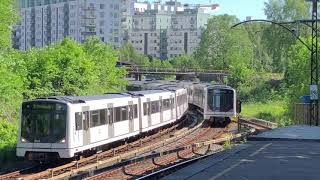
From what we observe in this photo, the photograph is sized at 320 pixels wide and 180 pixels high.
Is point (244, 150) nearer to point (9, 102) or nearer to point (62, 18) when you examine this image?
point (9, 102)

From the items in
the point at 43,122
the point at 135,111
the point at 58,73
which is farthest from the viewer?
the point at 58,73

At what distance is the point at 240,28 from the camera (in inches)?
5463

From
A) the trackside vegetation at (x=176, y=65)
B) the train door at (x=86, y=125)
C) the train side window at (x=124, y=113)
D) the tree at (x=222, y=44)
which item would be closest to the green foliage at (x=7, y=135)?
the trackside vegetation at (x=176, y=65)

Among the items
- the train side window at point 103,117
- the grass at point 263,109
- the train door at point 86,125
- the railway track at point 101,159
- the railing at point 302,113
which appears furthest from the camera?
the grass at point 263,109

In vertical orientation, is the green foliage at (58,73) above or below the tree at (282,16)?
below

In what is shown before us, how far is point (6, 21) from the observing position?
1460 inches

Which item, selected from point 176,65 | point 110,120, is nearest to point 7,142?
point 110,120

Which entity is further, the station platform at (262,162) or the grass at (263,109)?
the grass at (263,109)

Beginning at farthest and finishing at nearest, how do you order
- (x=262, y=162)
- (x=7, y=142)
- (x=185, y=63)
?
(x=185, y=63)
(x=7, y=142)
(x=262, y=162)

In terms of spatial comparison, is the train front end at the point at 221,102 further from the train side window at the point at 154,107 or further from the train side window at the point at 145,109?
the train side window at the point at 145,109

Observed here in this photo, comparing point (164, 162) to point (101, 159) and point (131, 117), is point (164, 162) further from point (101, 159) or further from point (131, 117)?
point (131, 117)

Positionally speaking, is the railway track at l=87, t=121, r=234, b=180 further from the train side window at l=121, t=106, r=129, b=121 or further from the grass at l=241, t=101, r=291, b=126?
the grass at l=241, t=101, r=291, b=126

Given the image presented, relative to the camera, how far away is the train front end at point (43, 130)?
75.8ft

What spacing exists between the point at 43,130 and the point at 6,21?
51.2ft
